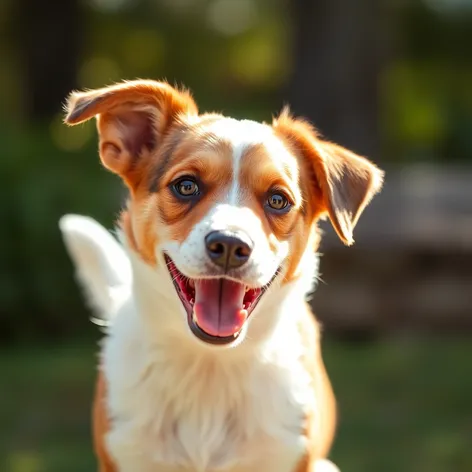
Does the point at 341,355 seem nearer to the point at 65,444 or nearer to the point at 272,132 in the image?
the point at 65,444

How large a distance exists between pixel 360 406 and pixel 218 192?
3.95 meters

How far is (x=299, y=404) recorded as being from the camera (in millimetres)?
4332

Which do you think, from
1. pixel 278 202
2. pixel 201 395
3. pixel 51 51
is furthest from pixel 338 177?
pixel 51 51

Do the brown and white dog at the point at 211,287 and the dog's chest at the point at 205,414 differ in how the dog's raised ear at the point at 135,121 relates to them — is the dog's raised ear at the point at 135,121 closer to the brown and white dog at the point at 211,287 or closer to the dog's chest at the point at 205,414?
the brown and white dog at the point at 211,287

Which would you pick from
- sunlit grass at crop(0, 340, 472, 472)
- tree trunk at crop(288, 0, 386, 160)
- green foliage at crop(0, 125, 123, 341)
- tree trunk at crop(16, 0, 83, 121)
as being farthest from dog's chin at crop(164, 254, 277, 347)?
tree trunk at crop(16, 0, 83, 121)

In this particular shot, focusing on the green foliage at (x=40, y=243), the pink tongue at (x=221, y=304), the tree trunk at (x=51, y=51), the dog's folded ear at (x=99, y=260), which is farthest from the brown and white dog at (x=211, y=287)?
the tree trunk at (x=51, y=51)

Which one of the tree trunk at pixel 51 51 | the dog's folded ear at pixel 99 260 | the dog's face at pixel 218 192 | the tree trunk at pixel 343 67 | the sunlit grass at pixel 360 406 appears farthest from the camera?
the tree trunk at pixel 51 51

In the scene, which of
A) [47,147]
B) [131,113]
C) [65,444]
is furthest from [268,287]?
[47,147]

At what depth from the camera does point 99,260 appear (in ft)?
16.9

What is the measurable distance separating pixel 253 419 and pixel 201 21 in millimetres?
22237

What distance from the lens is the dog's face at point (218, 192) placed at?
3867mm

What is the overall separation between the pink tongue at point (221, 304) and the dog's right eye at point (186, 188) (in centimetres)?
36

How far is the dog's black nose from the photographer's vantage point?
12.3 ft

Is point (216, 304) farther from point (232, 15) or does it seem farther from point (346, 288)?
point (232, 15)
